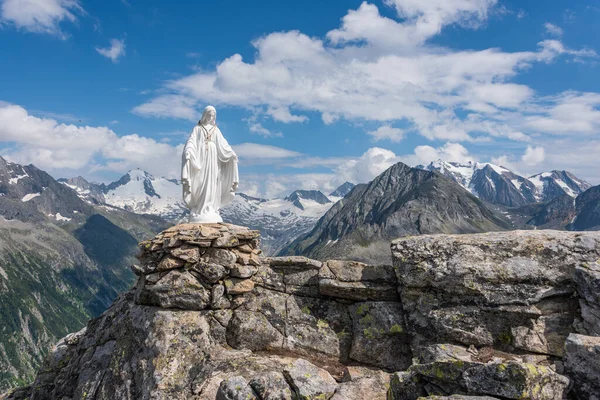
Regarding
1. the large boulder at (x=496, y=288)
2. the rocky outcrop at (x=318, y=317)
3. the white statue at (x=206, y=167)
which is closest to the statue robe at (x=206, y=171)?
the white statue at (x=206, y=167)

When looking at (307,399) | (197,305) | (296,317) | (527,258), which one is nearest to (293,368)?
(307,399)

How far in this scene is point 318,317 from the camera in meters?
16.4

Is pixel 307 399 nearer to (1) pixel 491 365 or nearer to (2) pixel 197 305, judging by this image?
(1) pixel 491 365

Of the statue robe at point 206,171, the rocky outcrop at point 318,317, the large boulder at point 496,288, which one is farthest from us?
the statue robe at point 206,171

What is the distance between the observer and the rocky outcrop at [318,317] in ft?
43.2

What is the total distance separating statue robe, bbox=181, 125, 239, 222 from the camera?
1988 centimetres

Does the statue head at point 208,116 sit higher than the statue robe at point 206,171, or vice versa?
the statue head at point 208,116

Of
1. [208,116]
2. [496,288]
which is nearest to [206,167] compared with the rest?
[208,116]

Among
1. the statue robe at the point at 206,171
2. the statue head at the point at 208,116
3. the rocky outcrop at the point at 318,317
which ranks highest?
the statue head at the point at 208,116

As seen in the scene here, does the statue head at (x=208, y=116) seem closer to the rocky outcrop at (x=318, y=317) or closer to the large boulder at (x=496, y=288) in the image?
the rocky outcrop at (x=318, y=317)

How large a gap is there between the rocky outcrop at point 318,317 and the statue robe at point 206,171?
3.14m

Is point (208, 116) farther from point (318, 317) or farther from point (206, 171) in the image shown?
point (318, 317)

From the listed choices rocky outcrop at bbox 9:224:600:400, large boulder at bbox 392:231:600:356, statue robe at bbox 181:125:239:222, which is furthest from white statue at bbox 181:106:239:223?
large boulder at bbox 392:231:600:356

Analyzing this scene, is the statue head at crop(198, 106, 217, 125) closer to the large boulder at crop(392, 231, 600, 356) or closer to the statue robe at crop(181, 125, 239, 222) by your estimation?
the statue robe at crop(181, 125, 239, 222)
